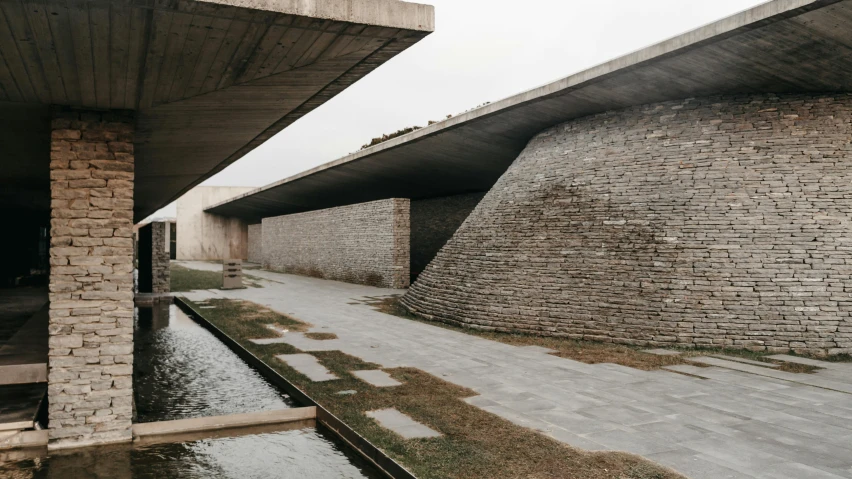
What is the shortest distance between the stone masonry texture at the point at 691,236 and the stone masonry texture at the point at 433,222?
35.0 feet

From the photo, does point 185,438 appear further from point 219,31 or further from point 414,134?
point 414,134

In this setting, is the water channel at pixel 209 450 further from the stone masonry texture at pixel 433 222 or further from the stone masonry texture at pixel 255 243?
the stone masonry texture at pixel 255 243

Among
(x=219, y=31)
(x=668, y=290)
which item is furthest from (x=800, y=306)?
(x=219, y=31)

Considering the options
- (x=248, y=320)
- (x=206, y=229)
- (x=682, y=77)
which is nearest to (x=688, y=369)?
(x=682, y=77)

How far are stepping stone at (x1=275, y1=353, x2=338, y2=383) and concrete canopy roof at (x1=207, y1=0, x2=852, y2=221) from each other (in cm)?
718

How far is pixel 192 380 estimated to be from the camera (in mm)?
7594

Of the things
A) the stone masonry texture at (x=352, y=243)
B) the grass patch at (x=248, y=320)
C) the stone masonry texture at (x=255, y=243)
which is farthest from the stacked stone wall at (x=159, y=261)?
the stone masonry texture at (x=255, y=243)

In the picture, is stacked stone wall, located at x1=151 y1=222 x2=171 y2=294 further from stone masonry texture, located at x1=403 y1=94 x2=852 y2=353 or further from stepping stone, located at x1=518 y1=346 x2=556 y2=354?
stepping stone, located at x1=518 y1=346 x2=556 y2=354

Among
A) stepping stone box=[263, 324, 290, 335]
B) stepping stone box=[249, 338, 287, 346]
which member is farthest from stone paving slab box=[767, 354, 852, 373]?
stepping stone box=[263, 324, 290, 335]

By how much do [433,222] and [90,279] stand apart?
62.7 ft

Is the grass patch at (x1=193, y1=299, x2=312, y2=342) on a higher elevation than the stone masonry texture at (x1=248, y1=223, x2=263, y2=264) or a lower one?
lower

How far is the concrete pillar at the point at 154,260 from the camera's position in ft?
57.2

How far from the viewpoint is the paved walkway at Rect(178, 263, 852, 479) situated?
445 cm

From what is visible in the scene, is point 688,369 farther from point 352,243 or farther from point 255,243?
point 255,243
